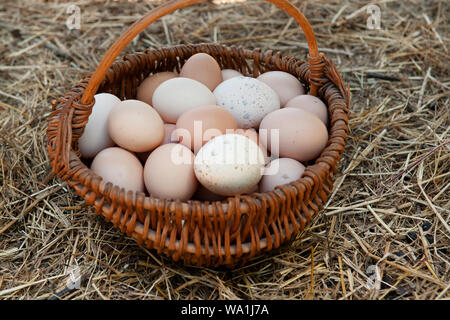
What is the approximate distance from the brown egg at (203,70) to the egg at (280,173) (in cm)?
44

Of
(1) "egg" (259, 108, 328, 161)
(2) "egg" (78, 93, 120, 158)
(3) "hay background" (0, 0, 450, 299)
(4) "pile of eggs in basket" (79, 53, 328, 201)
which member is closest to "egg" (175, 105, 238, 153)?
(4) "pile of eggs in basket" (79, 53, 328, 201)

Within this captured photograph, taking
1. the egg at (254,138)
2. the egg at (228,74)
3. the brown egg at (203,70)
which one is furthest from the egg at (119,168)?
the egg at (228,74)

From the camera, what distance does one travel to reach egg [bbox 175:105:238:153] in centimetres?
138

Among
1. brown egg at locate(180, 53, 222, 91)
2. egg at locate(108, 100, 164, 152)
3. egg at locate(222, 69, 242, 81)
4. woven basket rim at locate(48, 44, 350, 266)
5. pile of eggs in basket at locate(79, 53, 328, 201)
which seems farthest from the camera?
egg at locate(222, 69, 242, 81)

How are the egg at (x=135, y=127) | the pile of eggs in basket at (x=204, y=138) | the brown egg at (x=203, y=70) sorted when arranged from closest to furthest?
the pile of eggs in basket at (x=204, y=138), the egg at (x=135, y=127), the brown egg at (x=203, y=70)

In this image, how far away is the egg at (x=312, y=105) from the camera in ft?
5.03

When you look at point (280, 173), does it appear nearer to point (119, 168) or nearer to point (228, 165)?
point (228, 165)

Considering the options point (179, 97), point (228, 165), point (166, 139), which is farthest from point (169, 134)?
point (228, 165)

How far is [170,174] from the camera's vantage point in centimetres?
130

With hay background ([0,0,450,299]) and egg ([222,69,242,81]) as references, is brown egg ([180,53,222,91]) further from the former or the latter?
hay background ([0,0,450,299])

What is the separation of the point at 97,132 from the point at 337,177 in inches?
33.0

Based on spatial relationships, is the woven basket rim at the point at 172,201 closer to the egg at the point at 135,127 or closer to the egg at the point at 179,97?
the egg at the point at 135,127

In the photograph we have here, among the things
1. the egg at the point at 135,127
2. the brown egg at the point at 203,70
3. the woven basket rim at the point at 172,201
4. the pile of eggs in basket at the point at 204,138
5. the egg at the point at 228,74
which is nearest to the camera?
the woven basket rim at the point at 172,201

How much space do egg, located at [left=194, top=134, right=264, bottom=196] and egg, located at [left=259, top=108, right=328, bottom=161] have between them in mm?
146
